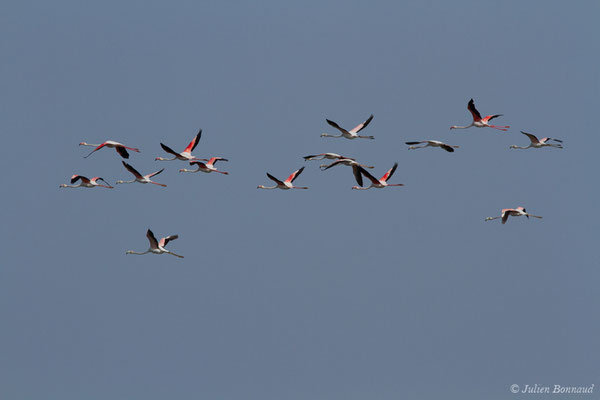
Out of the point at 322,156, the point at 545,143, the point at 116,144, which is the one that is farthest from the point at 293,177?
the point at 545,143

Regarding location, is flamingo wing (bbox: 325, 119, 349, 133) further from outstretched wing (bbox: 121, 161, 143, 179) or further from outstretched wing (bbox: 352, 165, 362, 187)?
outstretched wing (bbox: 121, 161, 143, 179)

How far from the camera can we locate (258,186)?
50719 mm

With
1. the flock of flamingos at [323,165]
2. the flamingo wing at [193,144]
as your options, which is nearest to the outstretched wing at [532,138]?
the flock of flamingos at [323,165]

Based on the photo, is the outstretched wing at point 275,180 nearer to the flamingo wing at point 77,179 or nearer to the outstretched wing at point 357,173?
the outstretched wing at point 357,173

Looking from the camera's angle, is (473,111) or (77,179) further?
(473,111)

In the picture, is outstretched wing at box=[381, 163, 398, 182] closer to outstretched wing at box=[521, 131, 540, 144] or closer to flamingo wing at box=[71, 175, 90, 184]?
outstretched wing at box=[521, 131, 540, 144]

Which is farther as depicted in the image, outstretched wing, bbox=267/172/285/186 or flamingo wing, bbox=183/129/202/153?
flamingo wing, bbox=183/129/202/153

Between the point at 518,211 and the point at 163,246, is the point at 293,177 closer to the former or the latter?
the point at 163,246

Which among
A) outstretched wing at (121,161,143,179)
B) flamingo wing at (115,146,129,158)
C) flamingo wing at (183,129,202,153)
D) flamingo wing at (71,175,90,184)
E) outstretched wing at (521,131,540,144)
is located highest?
outstretched wing at (521,131,540,144)

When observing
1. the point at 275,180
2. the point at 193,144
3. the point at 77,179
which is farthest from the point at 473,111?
the point at 77,179

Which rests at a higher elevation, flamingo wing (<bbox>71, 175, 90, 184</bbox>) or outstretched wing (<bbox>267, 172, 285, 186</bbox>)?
outstretched wing (<bbox>267, 172, 285, 186</bbox>)

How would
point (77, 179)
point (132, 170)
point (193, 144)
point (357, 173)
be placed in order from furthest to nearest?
point (193, 144) → point (132, 170) → point (357, 173) → point (77, 179)

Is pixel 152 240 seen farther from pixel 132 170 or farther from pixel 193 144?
pixel 193 144

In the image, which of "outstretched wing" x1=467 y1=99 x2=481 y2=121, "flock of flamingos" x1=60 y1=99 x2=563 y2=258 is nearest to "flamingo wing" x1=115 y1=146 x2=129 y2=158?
"flock of flamingos" x1=60 y1=99 x2=563 y2=258
